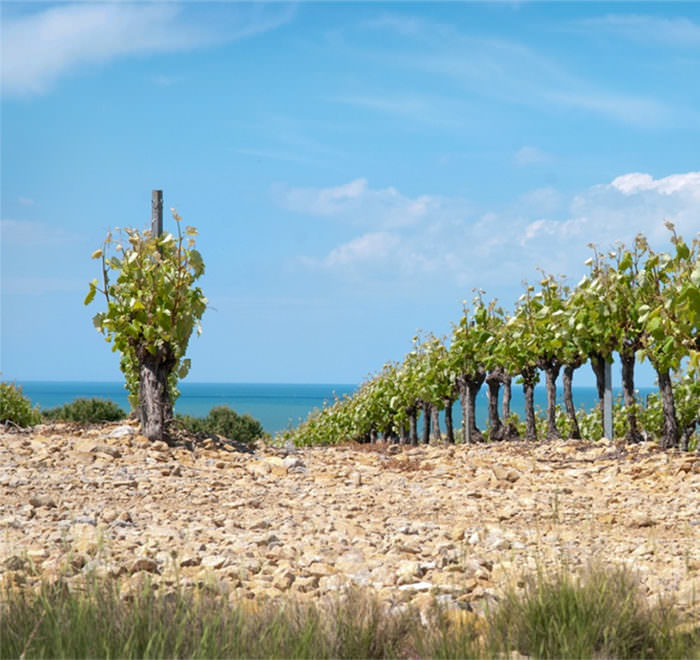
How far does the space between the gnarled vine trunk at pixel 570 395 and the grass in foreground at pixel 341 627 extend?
341 inches

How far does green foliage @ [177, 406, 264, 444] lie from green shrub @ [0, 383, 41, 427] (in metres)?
5.11

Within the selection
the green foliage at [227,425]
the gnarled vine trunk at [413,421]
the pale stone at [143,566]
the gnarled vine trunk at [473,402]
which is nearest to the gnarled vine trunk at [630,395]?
the gnarled vine trunk at [473,402]

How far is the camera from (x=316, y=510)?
255 inches

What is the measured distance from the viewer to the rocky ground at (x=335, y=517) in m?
4.52

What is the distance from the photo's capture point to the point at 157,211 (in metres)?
11.0

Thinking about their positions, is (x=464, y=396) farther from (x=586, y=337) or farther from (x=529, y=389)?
(x=586, y=337)

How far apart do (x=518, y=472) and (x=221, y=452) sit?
3314mm

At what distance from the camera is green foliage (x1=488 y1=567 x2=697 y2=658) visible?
3.54 meters

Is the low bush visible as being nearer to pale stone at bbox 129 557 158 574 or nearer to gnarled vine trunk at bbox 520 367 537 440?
pale stone at bbox 129 557 158 574

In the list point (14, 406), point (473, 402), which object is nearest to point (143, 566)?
point (473, 402)

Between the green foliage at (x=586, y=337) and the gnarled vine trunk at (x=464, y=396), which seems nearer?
the green foliage at (x=586, y=337)

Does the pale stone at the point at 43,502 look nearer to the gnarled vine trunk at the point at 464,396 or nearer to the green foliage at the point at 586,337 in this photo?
the green foliage at the point at 586,337

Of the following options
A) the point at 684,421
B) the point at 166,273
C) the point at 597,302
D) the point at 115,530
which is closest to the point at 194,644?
the point at 115,530

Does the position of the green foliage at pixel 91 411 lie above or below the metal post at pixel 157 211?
below
